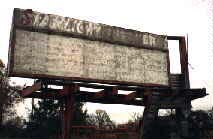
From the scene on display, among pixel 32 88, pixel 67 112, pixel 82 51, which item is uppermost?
pixel 82 51

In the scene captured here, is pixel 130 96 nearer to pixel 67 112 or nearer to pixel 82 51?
pixel 82 51

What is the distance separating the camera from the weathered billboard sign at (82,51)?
1244 centimetres

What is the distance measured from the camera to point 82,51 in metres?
13.6

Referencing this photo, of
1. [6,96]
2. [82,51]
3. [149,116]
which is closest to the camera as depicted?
[82,51]

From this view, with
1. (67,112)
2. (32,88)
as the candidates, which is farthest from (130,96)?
(32,88)

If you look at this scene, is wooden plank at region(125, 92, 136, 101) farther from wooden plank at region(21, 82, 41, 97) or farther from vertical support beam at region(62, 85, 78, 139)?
wooden plank at region(21, 82, 41, 97)

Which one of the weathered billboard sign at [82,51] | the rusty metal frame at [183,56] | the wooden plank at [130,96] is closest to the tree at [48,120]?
the rusty metal frame at [183,56]

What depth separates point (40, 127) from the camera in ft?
105

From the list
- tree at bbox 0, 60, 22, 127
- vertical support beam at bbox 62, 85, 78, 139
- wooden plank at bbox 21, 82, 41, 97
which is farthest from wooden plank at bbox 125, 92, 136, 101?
tree at bbox 0, 60, 22, 127

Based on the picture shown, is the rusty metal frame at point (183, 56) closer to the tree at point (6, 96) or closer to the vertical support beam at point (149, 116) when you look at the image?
the vertical support beam at point (149, 116)

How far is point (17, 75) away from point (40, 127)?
2081cm

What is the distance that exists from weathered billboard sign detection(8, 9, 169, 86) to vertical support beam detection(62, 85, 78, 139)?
669mm

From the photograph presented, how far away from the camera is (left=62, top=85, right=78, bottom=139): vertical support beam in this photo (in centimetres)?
1213

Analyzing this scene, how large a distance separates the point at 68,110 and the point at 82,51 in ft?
8.28
